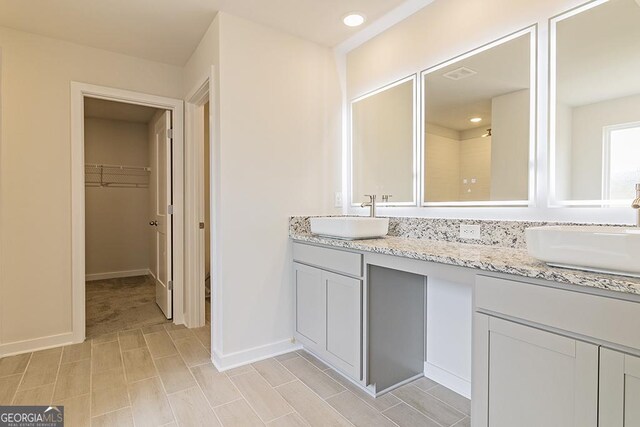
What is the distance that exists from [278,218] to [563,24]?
191cm

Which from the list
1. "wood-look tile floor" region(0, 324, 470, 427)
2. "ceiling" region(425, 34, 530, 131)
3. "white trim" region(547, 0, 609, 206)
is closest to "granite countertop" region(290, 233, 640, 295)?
"white trim" region(547, 0, 609, 206)

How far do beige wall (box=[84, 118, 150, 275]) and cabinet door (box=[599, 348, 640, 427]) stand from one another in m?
5.39

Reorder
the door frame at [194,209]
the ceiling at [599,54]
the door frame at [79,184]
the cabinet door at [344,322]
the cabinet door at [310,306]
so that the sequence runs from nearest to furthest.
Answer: the ceiling at [599,54], the cabinet door at [344,322], the cabinet door at [310,306], the door frame at [79,184], the door frame at [194,209]

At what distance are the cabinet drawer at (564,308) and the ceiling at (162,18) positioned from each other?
72.6 inches

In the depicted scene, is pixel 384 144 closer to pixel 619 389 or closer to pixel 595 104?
pixel 595 104

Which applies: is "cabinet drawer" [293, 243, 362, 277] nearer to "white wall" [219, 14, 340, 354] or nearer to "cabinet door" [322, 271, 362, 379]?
"cabinet door" [322, 271, 362, 379]

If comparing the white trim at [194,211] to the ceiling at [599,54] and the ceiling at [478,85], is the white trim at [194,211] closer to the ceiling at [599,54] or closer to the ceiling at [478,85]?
the ceiling at [478,85]

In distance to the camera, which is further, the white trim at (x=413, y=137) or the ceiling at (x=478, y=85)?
the white trim at (x=413, y=137)

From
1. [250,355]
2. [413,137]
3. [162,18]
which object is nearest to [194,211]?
[250,355]

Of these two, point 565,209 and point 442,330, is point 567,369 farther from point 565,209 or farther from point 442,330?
point 442,330

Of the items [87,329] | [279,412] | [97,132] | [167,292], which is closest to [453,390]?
[279,412]

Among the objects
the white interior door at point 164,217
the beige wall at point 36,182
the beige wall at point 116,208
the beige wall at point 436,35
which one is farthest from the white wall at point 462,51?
the beige wall at point 116,208

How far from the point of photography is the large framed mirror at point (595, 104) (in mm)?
1360

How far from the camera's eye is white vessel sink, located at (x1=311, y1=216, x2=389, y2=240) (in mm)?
2016
